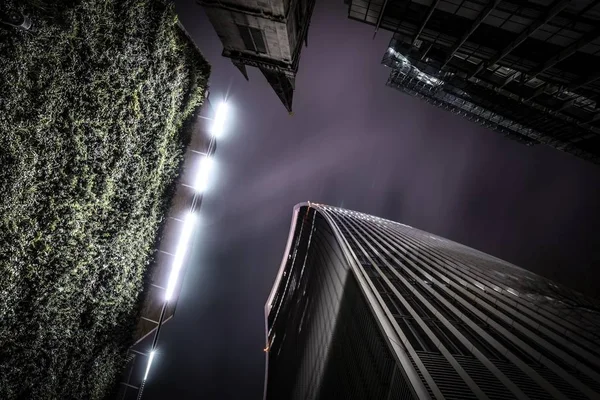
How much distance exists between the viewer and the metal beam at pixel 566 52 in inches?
462

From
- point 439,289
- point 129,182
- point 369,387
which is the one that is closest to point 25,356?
point 129,182

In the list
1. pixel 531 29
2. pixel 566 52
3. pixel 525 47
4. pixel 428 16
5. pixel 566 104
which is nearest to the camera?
pixel 531 29

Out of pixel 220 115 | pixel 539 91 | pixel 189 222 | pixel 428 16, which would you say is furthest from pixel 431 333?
pixel 539 91

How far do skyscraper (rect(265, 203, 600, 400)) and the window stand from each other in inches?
641

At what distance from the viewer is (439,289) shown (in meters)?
16.0

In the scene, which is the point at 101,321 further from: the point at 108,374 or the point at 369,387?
the point at 369,387

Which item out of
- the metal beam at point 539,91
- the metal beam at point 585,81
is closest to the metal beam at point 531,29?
the metal beam at point 585,81

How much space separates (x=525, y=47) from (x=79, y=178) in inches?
866

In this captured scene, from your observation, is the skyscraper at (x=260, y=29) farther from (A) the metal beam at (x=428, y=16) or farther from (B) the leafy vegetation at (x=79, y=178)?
(A) the metal beam at (x=428, y=16)

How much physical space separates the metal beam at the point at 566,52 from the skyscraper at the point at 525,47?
2 centimetres

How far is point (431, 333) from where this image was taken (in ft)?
37.5

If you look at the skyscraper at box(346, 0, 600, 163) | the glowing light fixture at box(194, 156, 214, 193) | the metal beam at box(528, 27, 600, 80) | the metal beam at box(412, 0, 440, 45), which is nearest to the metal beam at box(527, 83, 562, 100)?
the skyscraper at box(346, 0, 600, 163)

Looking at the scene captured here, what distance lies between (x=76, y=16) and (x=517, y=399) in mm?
15905

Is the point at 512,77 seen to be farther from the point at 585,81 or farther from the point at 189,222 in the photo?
the point at 189,222
